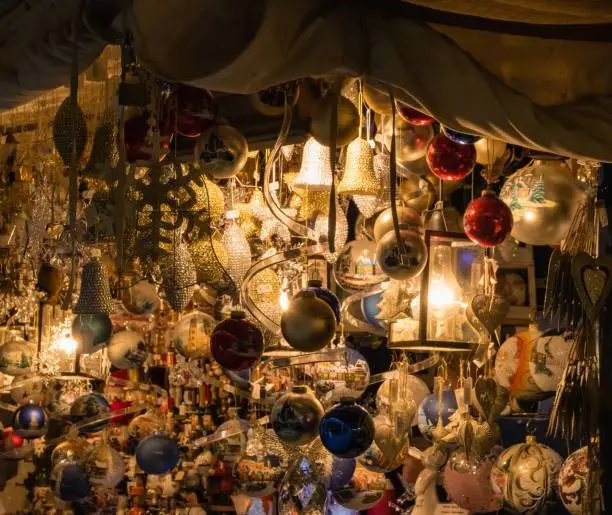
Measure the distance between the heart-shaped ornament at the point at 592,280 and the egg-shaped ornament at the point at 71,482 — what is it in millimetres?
2972

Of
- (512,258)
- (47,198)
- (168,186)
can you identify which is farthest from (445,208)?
(168,186)

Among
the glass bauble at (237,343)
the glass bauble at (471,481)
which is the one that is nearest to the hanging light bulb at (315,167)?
the glass bauble at (237,343)

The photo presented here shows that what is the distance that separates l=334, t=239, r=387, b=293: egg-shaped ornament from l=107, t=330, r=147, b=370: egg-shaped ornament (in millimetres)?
1386

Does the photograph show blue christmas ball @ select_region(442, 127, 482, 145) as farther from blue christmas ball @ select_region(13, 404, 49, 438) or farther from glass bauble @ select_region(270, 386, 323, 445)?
blue christmas ball @ select_region(13, 404, 49, 438)

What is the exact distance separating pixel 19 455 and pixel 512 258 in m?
3.23

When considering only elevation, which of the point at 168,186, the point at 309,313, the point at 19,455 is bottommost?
the point at 19,455

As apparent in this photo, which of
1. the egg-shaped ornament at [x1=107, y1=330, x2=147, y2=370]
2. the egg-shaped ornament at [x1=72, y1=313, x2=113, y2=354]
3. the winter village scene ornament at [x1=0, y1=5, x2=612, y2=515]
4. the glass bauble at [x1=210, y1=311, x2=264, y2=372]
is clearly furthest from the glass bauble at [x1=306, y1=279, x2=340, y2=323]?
the egg-shaped ornament at [x1=107, y1=330, x2=147, y2=370]

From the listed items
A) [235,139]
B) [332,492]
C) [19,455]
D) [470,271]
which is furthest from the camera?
[19,455]

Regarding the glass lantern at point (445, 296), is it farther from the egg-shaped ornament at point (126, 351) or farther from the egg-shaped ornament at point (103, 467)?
the egg-shaped ornament at point (103, 467)

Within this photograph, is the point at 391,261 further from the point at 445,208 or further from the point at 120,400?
the point at 120,400

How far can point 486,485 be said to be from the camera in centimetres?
432

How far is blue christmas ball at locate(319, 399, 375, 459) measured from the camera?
3.89m

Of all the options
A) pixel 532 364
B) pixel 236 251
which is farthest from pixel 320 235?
pixel 532 364

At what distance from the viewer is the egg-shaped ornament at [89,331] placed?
182 inches
